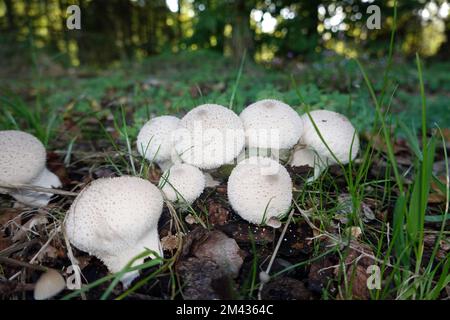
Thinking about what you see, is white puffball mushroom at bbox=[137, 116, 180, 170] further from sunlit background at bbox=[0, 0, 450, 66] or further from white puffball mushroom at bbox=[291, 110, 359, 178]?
sunlit background at bbox=[0, 0, 450, 66]

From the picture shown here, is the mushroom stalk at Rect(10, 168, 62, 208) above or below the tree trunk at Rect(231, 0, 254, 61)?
below

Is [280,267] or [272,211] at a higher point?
[272,211]

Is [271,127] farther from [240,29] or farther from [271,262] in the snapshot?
[240,29]

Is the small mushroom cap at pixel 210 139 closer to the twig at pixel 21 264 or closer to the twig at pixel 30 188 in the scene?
the twig at pixel 30 188

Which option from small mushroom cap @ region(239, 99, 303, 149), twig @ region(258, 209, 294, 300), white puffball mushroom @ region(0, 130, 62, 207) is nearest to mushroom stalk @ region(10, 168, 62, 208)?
white puffball mushroom @ region(0, 130, 62, 207)

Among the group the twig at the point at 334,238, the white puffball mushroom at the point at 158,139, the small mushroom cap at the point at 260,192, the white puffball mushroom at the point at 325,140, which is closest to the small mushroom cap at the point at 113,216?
the small mushroom cap at the point at 260,192
